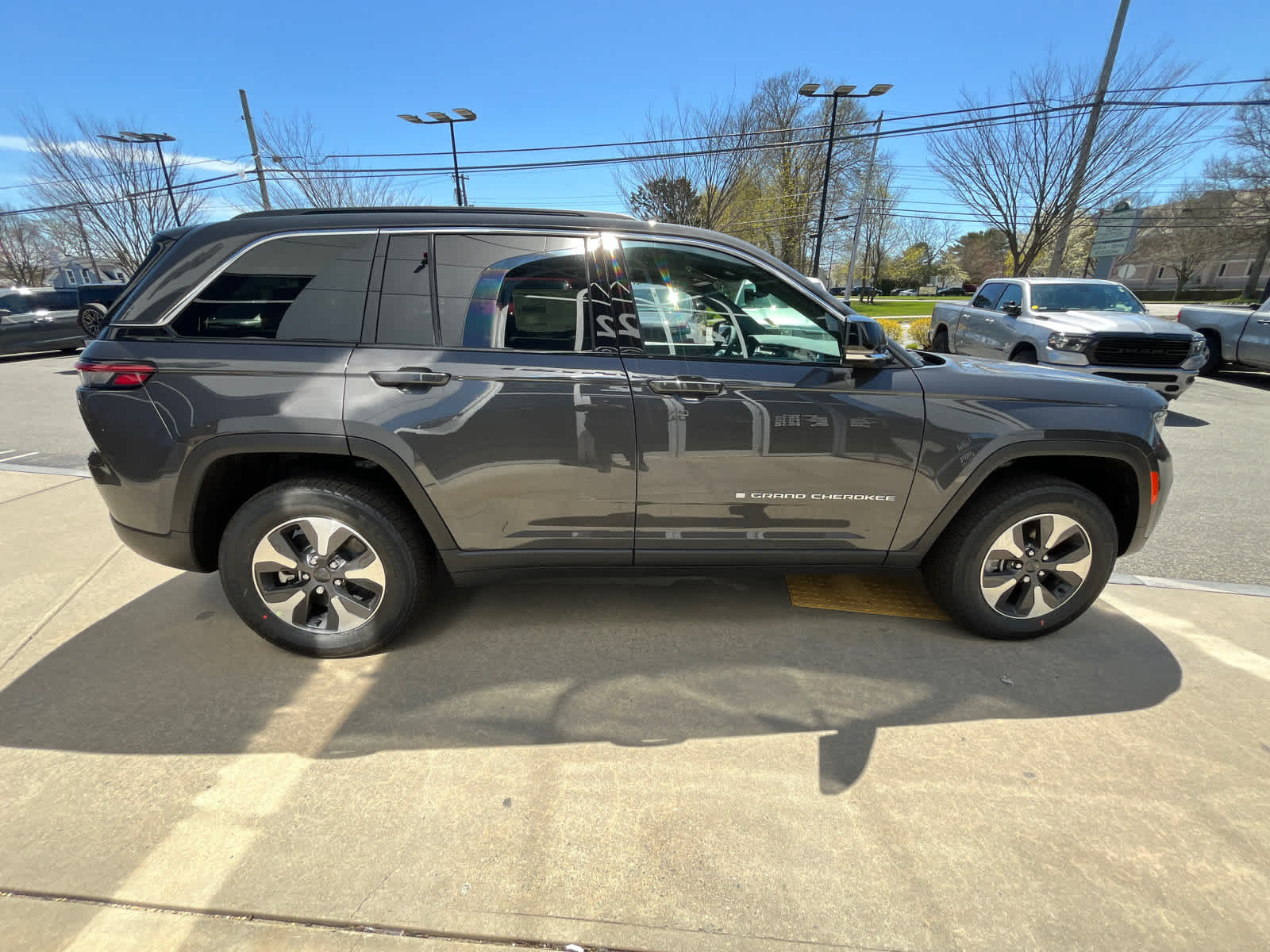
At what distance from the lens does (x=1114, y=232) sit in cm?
1639

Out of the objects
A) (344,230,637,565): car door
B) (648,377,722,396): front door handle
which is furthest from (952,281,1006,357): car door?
(344,230,637,565): car door

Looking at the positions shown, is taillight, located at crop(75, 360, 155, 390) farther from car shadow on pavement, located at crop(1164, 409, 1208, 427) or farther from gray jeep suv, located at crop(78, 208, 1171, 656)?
car shadow on pavement, located at crop(1164, 409, 1208, 427)

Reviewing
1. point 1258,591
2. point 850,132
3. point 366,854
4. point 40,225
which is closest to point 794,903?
point 366,854

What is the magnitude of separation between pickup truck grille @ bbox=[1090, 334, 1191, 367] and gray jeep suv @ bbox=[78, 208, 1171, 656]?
18.5 feet

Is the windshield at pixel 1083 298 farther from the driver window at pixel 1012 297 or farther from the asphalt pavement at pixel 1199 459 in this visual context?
the asphalt pavement at pixel 1199 459

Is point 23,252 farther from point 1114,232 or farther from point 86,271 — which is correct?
point 1114,232

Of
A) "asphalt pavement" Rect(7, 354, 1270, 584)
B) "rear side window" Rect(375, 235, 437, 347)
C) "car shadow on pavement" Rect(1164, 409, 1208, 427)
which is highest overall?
"rear side window" Rect(375, 235, 437, 347)

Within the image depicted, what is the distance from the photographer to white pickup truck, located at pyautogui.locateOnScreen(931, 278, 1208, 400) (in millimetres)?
7168

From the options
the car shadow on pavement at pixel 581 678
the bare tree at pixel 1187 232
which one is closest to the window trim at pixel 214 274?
the car shadow on pavement at pixel 581 678

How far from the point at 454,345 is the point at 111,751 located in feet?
6.12

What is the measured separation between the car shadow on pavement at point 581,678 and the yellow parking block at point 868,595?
0.10 m

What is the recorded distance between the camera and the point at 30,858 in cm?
175

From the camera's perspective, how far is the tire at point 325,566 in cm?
250

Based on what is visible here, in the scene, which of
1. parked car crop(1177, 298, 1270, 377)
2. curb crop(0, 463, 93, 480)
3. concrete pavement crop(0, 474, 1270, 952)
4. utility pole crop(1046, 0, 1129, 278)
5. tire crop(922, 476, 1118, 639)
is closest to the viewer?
concrete pavement crop(0, 474, 1270, 952)
